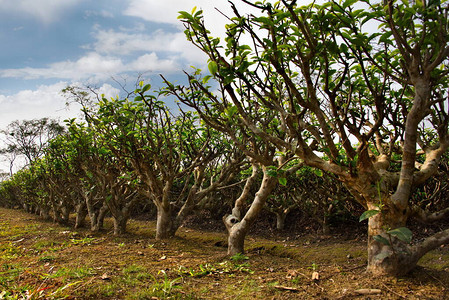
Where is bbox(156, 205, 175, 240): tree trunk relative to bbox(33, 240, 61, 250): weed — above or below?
above

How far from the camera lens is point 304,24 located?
3.19 m

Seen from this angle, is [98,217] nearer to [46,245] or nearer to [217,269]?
[46,245]

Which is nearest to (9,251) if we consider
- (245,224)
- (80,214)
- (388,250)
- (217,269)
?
(217,269)

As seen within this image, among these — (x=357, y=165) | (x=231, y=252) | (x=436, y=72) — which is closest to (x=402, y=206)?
(x=357, y=165)

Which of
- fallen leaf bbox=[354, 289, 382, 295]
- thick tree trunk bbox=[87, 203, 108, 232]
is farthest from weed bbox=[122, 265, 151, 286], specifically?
thick tree trunk bbox=[87, 203, 108, 232]

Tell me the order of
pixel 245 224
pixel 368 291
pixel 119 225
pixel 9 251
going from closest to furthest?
pixel 368 291
pixel 245 224
pixel 9 251
pixel 119 225

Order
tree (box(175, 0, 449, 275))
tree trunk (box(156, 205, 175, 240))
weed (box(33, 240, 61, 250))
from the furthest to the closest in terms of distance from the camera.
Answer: tree trunk (box(156, 205, 175, 240)) → weed (box(33, 240, 61, 250)) → tree (box(175, 0, 449, 275))

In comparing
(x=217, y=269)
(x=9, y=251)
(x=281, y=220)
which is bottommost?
(x=9, y=251)

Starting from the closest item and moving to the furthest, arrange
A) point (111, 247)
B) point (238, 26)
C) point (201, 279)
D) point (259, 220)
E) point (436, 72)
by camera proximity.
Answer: point (238, 26)
point (436, 72)
point (201, 279)
point (111, 247)
point (259, 220)

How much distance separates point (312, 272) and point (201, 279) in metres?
1.59

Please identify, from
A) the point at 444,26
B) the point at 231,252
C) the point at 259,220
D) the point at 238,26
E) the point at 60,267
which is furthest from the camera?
the point at 259,220

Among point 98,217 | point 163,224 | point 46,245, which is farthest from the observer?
point 98,217

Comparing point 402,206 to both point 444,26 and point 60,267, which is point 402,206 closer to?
point 444,26

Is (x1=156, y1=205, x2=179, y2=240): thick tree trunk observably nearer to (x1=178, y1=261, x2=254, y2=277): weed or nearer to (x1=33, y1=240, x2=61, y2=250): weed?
(x1=33, y1=240, x2=61, y2=250): weed
